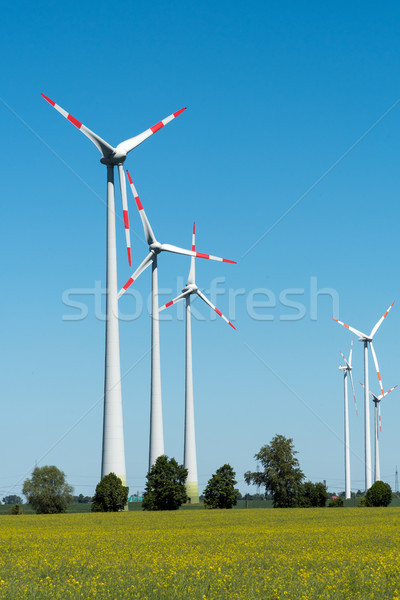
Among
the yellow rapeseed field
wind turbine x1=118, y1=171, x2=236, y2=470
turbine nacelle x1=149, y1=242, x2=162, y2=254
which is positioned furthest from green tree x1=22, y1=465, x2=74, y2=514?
the yellow rapeseed field

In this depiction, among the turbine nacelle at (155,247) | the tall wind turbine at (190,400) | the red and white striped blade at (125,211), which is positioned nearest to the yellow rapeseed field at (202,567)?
the red and white striped blade at (125,211)

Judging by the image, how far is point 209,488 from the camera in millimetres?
116875

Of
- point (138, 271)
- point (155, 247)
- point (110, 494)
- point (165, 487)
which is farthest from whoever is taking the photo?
point (155, 247)

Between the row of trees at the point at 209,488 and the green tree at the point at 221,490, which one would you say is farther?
the green tree at the point at 221,490

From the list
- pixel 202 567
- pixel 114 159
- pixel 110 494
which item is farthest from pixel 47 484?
pixel 202 567

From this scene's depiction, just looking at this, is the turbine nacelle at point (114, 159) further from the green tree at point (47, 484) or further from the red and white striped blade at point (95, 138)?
the green tree at point (47, 484)

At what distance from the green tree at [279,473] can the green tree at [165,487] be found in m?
39.1

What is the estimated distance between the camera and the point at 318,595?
854 inches

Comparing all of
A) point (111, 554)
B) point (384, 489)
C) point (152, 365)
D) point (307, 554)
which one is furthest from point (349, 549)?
point (384, 489)

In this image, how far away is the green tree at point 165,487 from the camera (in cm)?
10762

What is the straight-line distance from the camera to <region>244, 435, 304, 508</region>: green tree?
14400 centimetres

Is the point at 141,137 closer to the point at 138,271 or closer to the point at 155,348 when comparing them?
the point at 138,271

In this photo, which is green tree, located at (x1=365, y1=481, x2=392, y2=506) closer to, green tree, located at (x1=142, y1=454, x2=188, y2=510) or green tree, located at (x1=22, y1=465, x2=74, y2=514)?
green tree, located at (x1=142, y1=454, x2=188, y2=510)

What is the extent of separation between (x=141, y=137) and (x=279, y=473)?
74327 mm
